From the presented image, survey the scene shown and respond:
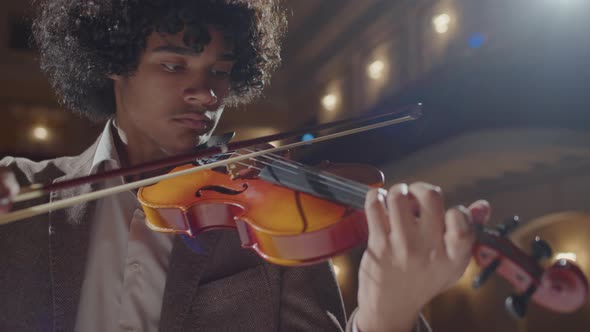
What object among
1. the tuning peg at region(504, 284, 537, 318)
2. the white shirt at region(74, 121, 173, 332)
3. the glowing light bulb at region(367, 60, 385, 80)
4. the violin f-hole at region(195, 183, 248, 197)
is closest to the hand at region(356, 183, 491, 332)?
the tuning peg at region(504, 284, 537, 318)

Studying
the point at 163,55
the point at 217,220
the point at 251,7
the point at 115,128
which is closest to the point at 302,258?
the point at 217,220

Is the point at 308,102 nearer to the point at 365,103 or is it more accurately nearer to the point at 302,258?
the point at 365,103

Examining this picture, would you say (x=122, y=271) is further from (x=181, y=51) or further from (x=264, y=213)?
(x=181, y=51)

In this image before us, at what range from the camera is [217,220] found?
1.14m

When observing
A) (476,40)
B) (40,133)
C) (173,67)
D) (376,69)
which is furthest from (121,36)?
(40,133)

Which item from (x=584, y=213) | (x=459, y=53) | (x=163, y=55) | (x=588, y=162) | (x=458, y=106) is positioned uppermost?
(x=163, y=55)

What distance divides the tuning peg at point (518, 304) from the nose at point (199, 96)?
0.90 m

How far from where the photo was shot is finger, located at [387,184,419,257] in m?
0.80

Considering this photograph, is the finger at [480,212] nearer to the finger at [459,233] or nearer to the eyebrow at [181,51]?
the finger at [459,233]

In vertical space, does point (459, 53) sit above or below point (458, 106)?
above

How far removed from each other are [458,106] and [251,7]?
3303 millimetres

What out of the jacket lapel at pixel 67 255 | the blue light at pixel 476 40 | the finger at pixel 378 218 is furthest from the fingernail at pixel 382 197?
the blue light at pixel 476 40

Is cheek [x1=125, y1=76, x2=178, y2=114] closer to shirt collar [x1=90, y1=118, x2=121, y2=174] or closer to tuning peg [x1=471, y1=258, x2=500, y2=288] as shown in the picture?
shirt collar [x1=90, y1=118, x2=121, y2=174]

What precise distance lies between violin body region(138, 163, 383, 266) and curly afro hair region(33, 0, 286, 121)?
16.5 inches
